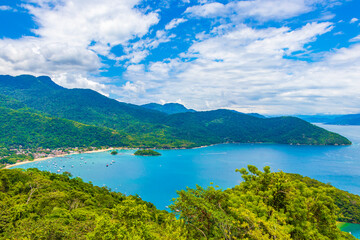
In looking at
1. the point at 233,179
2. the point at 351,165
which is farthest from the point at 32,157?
the point at 351,165

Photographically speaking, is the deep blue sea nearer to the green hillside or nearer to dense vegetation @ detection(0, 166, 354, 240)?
the green hillside

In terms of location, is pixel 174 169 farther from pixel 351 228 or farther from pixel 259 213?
pixel 259 213

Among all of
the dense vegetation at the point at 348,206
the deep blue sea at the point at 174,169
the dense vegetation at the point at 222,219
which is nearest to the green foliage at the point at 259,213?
the dense vegetation at the point at 222,219

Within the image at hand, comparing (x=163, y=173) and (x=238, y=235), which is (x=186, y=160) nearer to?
(x=163, y=173)

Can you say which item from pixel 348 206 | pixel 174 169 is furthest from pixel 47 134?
pixel 348 206

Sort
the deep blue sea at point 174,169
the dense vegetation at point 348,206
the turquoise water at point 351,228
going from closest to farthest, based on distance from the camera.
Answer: the turquoise water at point 351,228 < the dense vegetation at point 348,206 < the deep blue sea at point 174,169

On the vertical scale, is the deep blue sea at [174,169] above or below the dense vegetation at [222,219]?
below

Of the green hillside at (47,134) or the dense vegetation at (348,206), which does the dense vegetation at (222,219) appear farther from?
the green hillside at (47,134)

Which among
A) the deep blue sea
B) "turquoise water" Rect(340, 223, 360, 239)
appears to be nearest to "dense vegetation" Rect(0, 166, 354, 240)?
"turquoise water" Rect(340, 223, 360, 239)

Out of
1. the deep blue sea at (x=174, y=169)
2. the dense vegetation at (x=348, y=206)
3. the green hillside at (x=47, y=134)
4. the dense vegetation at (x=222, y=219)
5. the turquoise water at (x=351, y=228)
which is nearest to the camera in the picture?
the dense vegetation at (x=222, y=219)

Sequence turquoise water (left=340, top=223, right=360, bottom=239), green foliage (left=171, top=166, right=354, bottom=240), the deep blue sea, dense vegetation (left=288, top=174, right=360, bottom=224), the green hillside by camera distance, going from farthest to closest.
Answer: the green hillside → the deep blue sea → dense vegetation (left=288, top=174, right=360, bottom=224) → turquoise water (left=340, top=223, right=360, bottom=239) → green foliage (left=171, top=166, right=354, bottom=240)
